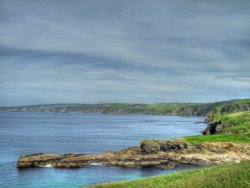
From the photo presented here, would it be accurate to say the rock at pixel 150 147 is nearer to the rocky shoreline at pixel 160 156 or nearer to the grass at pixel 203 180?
the rocky shoreline at pixel 160 156

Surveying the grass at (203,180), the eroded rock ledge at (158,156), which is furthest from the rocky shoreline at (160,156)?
the grass at (203,180)

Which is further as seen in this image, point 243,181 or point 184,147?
point 184,147

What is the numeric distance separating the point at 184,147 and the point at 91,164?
92.1 ft

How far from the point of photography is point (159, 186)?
53.4m

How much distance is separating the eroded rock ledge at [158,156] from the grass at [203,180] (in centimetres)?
3526

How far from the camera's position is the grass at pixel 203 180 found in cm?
4759

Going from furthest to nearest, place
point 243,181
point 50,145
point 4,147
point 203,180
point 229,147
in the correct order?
point 50,145 → point 4,147 → point 229,147 → point 203,180 → point 243,181

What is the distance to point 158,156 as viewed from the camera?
102m

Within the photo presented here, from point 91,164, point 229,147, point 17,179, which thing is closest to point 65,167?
point 91,164

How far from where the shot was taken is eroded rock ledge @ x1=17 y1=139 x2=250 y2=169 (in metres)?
96.7

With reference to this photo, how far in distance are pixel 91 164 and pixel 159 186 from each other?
47.6 m

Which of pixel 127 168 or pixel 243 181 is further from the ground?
pixel 243 181

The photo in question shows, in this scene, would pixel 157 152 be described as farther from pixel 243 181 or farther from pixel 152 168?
pixel 243 181

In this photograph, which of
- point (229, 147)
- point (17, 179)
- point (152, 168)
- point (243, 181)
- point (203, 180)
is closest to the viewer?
point (243, 181)
